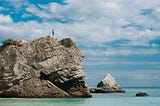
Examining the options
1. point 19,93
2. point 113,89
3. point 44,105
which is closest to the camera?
point 44,105

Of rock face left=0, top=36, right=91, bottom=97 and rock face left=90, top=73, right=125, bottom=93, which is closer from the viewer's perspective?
rock face left=0, top=36, right=91, bottom=97

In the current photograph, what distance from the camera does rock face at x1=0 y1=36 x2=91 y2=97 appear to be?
6750 centimetres

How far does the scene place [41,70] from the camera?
2680 inches

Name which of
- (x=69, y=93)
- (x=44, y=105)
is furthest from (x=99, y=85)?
(x=44, y=105)

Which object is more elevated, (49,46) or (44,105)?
(49,46)

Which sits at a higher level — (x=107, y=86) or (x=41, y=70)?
(x=41, y=70)

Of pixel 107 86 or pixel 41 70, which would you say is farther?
pixel 107 86

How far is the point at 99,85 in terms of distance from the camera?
11550 centimetres

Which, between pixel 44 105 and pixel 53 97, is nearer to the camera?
pixel 44 105

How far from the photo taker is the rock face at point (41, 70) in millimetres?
67500

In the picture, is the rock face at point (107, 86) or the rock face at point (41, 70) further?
the rock face at point (107, 86)

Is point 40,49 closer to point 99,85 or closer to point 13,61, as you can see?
point 13,61

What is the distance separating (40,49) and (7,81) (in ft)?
25.1

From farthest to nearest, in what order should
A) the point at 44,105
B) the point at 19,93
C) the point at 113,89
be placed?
the point at 113,89 → the point at 19,93 → the point at 44,105
